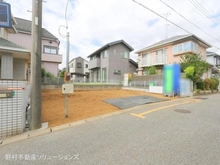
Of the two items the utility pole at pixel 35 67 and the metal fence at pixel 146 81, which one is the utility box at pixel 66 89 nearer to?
the utility pole at pixel 35 67

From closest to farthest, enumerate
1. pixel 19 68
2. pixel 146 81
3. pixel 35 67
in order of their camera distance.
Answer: pixel 35 67
pixel 19 68
pixel 146 81

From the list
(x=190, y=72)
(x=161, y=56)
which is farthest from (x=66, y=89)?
(x=161, y=56)

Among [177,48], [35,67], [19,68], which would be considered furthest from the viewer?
[177,48]

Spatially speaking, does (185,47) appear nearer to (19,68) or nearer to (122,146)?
(122,146)

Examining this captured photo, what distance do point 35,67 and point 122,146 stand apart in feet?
10.3

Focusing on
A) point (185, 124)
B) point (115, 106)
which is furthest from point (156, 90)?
point (185, 124)

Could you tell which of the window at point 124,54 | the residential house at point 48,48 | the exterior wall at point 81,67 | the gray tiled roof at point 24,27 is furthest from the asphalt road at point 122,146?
the exterior wall at point 81,67

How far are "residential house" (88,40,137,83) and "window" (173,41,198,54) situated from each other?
762cm

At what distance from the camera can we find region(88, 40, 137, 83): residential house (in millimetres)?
20406

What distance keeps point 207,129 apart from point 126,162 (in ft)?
9.91

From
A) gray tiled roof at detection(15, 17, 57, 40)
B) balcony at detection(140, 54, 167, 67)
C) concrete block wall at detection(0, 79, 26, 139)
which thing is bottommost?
concrete block wall at detection(0, 79, 26, 139)

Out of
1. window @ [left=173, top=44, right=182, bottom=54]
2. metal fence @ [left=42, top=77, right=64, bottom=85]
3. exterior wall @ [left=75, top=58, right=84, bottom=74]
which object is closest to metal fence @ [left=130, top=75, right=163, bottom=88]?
window @ [left=173, top=44, right=182, bottom=54]

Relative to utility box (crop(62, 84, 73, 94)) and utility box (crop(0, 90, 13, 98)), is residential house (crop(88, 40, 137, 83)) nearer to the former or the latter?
utility box (crop(62, 84, 73, 94))

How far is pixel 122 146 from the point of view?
2.82 meters
